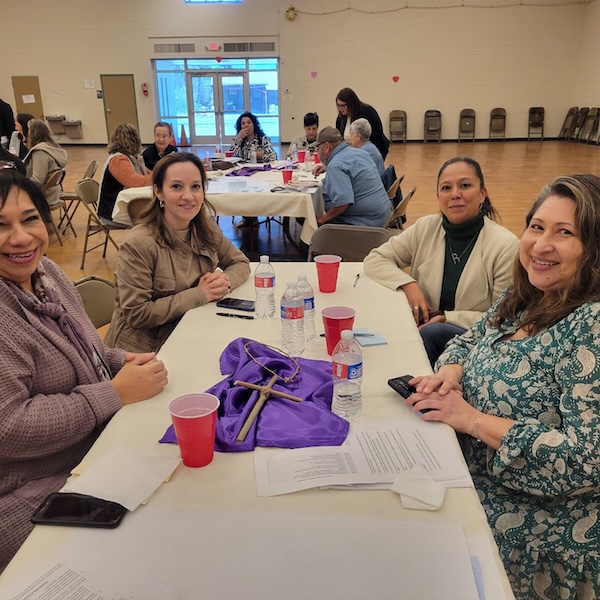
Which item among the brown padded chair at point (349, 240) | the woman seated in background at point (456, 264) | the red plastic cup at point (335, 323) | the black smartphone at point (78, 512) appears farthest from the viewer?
the brown padded chair at point (349, 240)

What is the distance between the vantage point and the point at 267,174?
237 inches

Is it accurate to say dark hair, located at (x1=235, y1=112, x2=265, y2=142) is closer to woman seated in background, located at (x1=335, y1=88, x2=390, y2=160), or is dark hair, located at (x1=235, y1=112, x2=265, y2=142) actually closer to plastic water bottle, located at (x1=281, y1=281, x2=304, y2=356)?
woman seated in background, located at (x1=335, y1=88, x2=390, y2=160)

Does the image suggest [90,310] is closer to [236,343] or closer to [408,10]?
[236,343]

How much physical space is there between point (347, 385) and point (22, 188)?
3.62 ft

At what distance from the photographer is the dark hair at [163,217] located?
242 centimetres

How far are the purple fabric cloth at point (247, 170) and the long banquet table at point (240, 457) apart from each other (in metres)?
3.94

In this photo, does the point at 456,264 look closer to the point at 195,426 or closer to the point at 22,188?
the point at 195,426

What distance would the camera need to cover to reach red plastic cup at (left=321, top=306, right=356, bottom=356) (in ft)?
5.94

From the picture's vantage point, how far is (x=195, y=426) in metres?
1.21

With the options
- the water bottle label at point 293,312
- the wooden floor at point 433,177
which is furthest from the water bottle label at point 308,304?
the wooden floor at point 433,177

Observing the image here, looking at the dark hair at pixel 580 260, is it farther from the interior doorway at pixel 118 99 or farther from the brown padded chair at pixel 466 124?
the interior doorway at pixel 118 99

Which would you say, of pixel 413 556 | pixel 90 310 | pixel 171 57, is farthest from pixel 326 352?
pixel 171 57

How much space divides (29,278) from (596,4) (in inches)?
674

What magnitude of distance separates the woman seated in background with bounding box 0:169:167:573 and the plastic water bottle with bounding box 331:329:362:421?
0.53 meters
